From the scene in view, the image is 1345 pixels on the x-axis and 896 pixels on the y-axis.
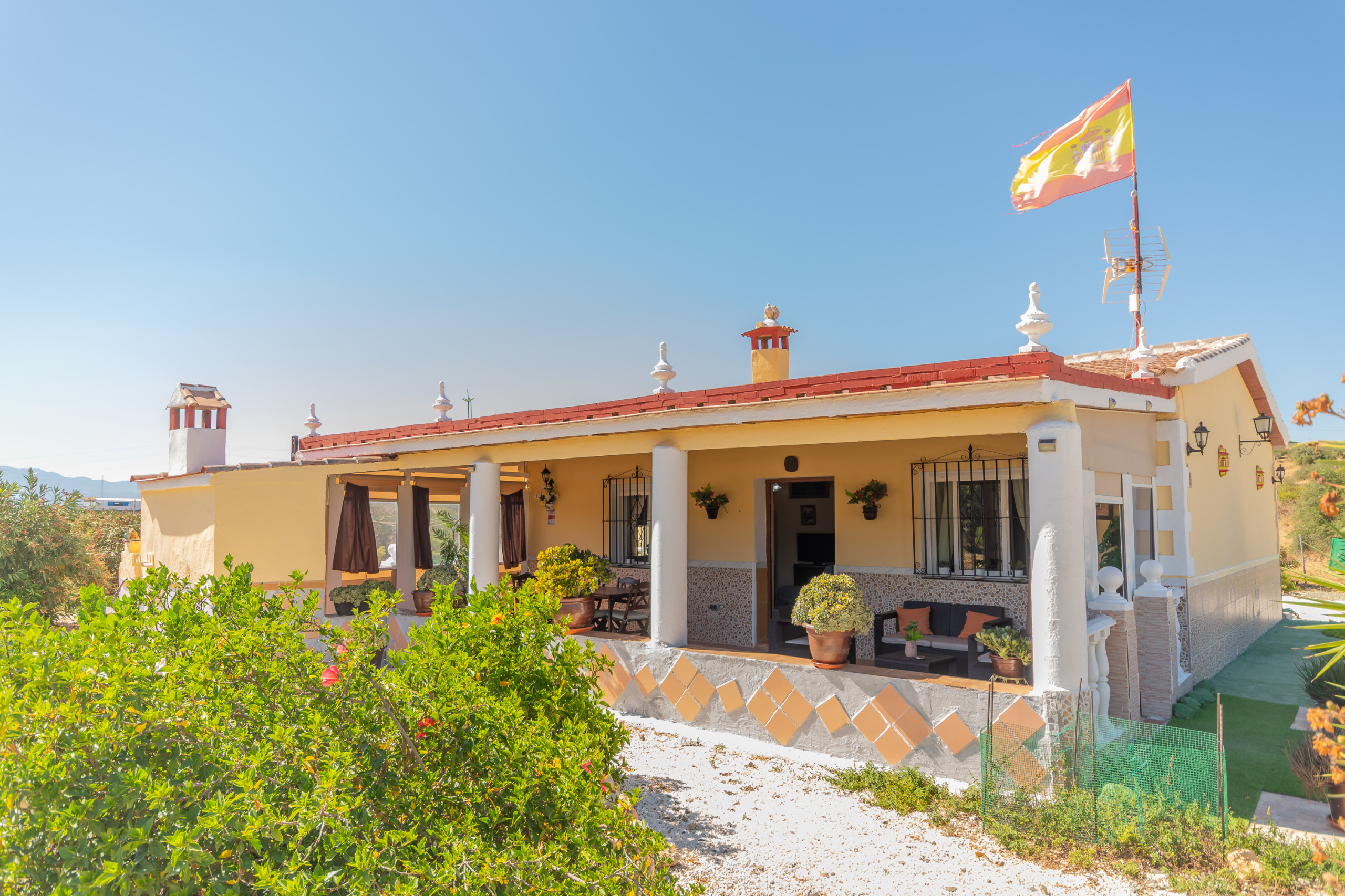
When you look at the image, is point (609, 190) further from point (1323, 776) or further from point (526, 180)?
point (1323, 776)

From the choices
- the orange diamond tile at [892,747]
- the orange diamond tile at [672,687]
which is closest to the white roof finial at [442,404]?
the orange diamond tile at [672,687]

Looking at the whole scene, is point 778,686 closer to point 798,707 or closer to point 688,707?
point 798,707

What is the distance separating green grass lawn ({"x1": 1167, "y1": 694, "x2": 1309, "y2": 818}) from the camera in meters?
5.84

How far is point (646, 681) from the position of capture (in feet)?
26.3

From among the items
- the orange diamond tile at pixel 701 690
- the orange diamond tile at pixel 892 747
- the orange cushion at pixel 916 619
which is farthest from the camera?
the orange cushion at pixel 916 619

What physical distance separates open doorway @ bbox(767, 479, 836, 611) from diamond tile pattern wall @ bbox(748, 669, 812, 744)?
5347 millimetres

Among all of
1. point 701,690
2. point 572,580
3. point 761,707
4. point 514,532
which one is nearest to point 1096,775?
point 761,707

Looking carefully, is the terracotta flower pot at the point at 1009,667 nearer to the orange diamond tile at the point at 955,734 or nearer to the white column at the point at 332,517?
the orange diamond tile at the point at 955,734

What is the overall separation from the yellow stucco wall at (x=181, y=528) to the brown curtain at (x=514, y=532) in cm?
458

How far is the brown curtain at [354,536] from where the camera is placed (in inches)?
462

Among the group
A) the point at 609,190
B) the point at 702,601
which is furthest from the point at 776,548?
the point at 609,190

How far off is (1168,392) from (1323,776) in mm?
4108

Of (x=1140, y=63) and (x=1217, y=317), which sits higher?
(x=1140, y=63)

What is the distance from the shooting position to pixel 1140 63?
10133 mm
